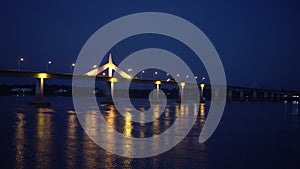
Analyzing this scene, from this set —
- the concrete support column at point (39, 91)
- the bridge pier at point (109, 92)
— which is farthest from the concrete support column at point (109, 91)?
the concrete support column at point (39, 91)

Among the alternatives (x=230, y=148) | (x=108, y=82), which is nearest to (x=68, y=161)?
(x=230, y=148)

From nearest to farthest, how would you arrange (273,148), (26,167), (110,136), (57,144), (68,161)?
(26,167) → (68,161) → (57,144) → (273,148) → (110,136)

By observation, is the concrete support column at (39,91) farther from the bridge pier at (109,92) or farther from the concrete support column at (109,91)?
the concrete support column at (109,91)

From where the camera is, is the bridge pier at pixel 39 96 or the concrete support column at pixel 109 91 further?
the concrete support column at pixel 109 91

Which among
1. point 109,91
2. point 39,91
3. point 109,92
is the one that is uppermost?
point 39,91

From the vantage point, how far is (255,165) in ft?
44.6

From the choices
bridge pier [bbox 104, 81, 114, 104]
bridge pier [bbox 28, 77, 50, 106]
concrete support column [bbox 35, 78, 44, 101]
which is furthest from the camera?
bridge pier [bbox 104, 81, 114, 104]

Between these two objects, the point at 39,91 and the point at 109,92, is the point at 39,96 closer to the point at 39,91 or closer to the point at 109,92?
the point at 39,91

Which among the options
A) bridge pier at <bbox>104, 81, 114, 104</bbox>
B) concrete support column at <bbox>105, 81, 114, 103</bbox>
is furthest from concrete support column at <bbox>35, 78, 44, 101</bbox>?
concrete support column at <bbox>105, 81, 114, 103</bbox>

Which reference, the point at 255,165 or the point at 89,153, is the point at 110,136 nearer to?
the point at 89,153

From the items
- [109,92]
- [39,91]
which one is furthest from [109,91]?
[39,91]

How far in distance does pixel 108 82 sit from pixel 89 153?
71034 mm

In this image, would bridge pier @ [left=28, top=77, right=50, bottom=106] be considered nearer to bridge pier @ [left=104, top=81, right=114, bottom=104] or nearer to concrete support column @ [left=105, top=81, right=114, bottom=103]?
Answer: bridge pier @ [left=104, top=81, right=114, bottom=104]

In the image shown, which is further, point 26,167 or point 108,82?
point 108,82
